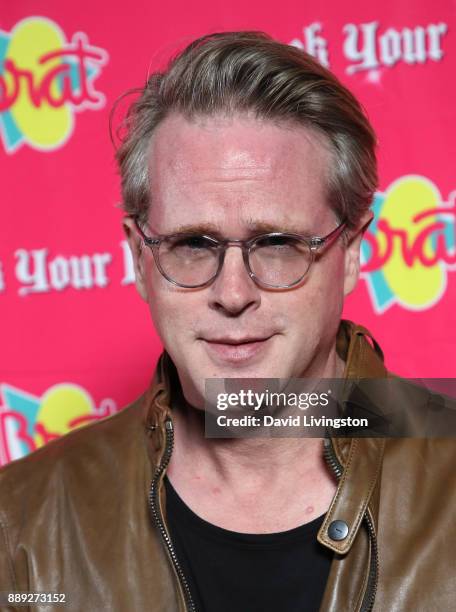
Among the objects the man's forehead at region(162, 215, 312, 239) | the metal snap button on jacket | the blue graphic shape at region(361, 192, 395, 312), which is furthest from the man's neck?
the blue graphic shape at region(361, 192, 395, 312)

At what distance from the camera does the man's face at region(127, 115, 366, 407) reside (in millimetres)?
1762

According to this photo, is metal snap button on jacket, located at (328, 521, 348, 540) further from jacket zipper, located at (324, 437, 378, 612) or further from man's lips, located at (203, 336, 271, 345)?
man's lips, located at (203, 336, 271, 345)

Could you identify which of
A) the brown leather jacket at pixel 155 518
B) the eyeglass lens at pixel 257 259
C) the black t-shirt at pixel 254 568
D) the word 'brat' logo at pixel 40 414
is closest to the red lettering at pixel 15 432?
the word 'brat' logo at pixel 40 414

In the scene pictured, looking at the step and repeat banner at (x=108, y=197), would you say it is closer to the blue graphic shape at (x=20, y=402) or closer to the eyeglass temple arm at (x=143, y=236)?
the blue graphic shape at (x=20, y=402)

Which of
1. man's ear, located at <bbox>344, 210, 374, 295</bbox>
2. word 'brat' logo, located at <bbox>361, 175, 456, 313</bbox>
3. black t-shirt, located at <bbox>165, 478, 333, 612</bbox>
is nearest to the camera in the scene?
black t-shirt, located at <bbox>165, 478, 333, 612</bbox>

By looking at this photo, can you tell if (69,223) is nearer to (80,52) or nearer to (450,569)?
(80,52)

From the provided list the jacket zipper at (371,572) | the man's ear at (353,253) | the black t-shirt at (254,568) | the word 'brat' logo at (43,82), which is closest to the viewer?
the jacket zipper at (371,572)

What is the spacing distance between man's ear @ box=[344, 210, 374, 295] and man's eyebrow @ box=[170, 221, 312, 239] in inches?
6.9

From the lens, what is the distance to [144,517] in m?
1.89

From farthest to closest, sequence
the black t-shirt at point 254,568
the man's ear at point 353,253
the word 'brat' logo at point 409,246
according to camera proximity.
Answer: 1. the word 'brat' logo at point 409,246
2. the man's ear at point 353,253
3. the black t-shirt at point 254,568

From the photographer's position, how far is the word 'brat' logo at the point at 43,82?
2.78 meters

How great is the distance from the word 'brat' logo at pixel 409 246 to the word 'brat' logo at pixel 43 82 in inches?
33.4

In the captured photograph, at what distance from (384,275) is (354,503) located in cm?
104

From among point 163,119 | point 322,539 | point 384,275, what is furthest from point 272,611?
point 384,275
